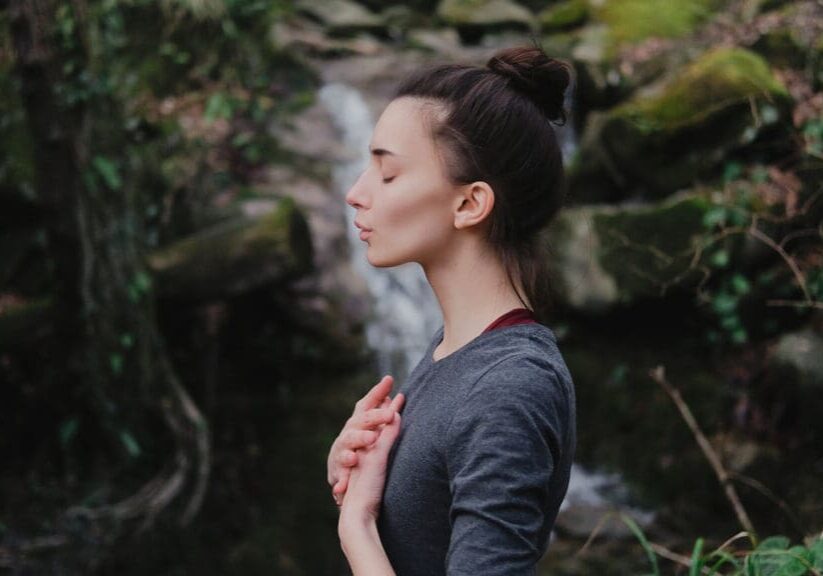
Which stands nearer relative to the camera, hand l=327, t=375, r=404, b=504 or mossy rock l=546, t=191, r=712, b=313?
hand l=327, t=375, r=404, b=504

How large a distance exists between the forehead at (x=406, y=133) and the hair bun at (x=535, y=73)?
14 cm

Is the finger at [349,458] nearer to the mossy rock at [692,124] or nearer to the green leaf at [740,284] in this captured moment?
the green leaf at [740,284]

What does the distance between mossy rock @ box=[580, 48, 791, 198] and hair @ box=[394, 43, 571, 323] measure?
418cm

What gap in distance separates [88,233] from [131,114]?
49.9 inches

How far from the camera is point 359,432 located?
4.37ft

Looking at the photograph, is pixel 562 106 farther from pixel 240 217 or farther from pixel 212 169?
pixel 212 169

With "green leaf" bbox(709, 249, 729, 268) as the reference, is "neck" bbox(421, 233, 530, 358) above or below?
above

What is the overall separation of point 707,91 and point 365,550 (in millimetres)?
5021

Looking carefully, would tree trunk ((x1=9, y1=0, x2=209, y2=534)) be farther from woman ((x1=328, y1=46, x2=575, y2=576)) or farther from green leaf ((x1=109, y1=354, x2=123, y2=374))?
woman ((x1=328, y1=46, x2=575, y2=576))


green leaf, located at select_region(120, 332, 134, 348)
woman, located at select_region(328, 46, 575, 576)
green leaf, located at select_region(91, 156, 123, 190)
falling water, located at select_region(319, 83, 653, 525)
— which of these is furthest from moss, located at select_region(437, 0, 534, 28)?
woman, located at select_region(328, 46, 575, 576)

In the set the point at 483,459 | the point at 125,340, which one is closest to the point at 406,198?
the point at 483,459

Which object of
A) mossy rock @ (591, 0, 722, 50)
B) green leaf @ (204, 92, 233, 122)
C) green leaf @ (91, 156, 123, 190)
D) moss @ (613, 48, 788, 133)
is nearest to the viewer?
green leaf @ (91, 156, 123, 190)

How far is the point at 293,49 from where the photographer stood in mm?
9102

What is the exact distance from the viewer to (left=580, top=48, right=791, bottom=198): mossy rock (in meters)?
5.32
